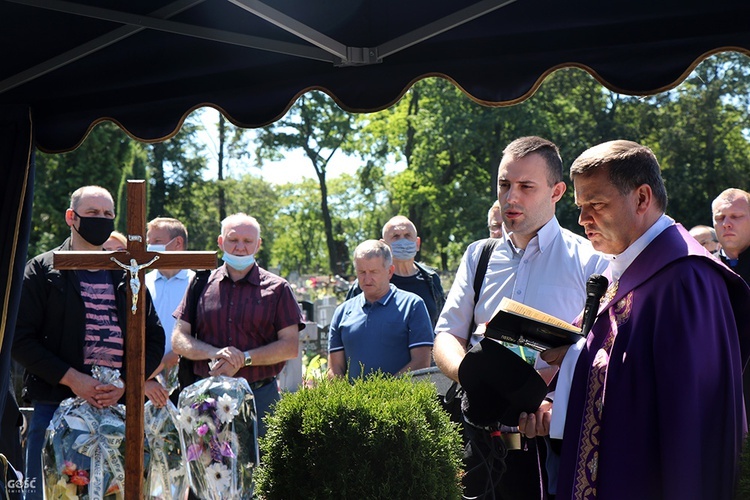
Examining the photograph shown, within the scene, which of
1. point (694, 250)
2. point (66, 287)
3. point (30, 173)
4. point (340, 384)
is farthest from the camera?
point (66, 287)

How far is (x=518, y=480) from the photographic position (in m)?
3.99

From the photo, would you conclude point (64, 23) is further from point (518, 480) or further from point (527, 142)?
point (518, 480)

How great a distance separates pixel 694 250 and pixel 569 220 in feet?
125

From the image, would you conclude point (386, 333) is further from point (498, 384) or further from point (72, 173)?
point (72, 173)

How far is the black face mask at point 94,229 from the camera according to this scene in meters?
5.42

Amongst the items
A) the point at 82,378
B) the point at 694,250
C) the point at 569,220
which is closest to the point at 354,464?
the point at 694,250

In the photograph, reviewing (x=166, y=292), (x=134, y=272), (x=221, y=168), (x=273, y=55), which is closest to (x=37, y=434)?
(x=134, y=272)

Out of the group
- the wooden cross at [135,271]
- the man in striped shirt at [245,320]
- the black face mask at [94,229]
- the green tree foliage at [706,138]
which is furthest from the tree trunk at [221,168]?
the wooden cross at [135,271]

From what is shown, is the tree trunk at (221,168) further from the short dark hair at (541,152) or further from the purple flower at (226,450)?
the short dark hair at (541,152)

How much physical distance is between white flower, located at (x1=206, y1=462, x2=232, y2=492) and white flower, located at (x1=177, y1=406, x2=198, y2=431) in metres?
0.29

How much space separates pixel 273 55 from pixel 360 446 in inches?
90.4

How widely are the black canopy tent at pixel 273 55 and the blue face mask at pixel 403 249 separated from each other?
327 cm

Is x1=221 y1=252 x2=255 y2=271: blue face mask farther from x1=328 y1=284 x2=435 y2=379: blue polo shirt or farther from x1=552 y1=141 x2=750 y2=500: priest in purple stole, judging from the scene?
x1=552 y1=141 x2=750 y2=500: priest in purple stole

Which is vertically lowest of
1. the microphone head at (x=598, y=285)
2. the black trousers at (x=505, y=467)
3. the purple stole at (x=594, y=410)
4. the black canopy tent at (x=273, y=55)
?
the black trousers at (x=505, y=467)
